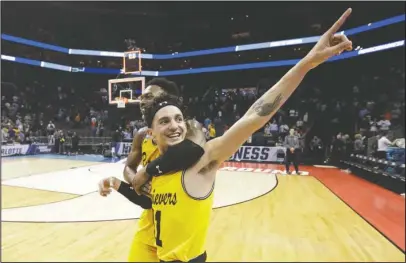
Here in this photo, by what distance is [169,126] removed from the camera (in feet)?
2.71

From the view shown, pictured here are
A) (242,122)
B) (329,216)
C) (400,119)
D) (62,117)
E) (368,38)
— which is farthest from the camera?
(329,216)

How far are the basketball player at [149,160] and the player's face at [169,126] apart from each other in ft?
0.08

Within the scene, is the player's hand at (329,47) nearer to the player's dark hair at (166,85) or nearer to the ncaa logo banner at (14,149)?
the player's dark hair at (166,85)

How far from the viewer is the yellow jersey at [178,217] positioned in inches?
33.2

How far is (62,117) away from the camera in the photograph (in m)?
1.31

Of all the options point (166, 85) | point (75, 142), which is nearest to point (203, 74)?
point (166, 85)

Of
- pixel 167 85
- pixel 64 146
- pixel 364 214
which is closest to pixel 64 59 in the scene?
pixel 64 146

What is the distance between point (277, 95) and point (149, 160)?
47cm

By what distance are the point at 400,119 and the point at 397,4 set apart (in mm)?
506

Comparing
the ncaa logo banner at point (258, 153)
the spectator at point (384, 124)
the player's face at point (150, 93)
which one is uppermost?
the player's face at point (150, 93)

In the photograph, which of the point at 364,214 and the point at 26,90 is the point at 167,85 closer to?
the point at 26,90

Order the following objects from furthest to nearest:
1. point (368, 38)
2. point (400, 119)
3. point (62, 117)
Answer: point (400, 119) → point (62, 117) → point (368, 38)

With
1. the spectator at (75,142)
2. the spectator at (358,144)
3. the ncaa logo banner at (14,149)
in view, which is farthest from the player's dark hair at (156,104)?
the spectator at (358,144)

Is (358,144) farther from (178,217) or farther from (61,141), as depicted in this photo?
(61,141)
